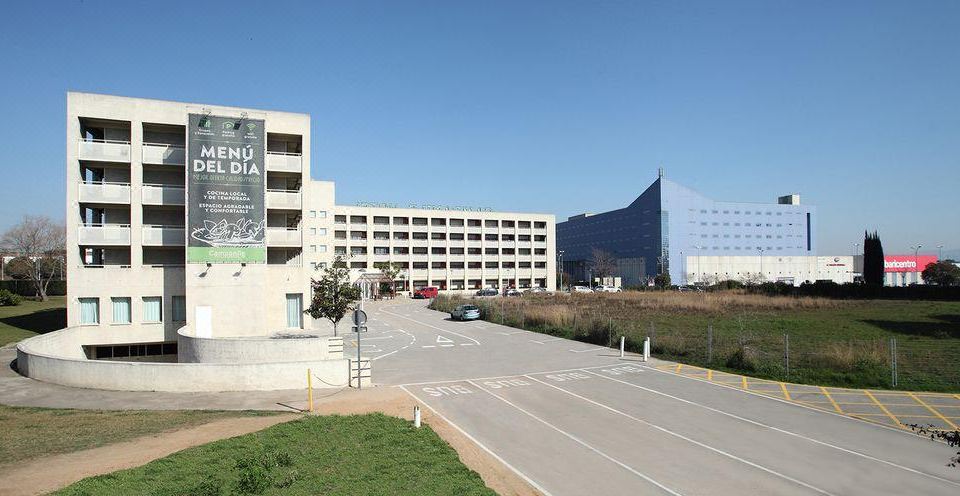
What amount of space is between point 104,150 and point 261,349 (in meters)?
18.8

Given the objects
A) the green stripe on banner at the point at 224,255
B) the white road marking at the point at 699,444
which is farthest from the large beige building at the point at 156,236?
the white road marking at the point at 699,444

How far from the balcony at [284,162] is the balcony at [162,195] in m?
5.30

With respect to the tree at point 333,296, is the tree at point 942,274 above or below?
below

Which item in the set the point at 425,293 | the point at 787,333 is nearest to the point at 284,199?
A: the point at 787,333

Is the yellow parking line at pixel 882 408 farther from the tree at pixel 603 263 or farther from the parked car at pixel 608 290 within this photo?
the tree at pixel 603 263

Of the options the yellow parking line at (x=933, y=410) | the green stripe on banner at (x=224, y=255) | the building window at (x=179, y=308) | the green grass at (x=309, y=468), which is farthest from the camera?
the building window at (x=179, y=308)

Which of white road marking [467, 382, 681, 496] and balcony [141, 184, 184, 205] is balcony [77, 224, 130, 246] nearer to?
balcony [141, 184, 184, 205]

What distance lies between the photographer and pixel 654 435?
1480 centimetres

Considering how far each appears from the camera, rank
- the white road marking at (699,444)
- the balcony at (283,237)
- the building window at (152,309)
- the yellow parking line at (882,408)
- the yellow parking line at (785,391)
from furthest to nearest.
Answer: the balcony at (283,237) < the building window at (152,309) < the yellow parking line at (785,391) < the yellow parking line at (882,408) < the white road marking at (699,444)

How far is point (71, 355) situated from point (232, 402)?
17.4 metres

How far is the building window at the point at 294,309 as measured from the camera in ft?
113

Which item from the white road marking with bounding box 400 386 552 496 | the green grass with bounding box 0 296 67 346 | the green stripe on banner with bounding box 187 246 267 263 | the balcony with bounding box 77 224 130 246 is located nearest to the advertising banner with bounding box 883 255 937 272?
the green stripe on banner with bounding box 187 246 267 263

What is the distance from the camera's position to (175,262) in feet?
113

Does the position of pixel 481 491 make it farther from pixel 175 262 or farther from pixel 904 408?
pixel 175 262
